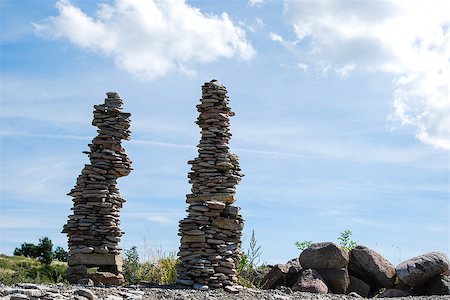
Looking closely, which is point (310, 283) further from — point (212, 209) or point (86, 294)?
point (86, 294)

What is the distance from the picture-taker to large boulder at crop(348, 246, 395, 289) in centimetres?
1683

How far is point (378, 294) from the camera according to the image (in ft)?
55.5

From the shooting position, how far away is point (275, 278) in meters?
16.2

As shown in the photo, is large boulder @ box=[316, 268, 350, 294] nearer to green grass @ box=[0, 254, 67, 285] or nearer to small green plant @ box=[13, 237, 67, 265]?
green grass @ box=[0, 254, 67, 285]

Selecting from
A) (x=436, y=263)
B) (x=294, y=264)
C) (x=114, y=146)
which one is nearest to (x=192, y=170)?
(x=114, y=146)

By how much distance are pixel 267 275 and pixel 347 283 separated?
199 cm

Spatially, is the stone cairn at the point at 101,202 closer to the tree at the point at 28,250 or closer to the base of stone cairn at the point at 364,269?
the base of stone cairn at the point at 364,269

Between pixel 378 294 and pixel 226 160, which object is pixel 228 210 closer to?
pixel 226 160

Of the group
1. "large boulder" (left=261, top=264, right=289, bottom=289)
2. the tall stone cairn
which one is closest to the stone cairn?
the tall stone cairn

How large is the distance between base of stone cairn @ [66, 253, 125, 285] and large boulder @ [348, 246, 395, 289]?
20.0 feet

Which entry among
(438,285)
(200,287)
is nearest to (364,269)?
(438,285)

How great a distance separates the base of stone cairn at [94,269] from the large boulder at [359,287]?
5.83 meters

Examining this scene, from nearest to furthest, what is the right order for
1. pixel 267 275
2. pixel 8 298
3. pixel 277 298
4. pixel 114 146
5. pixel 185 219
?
pixel 8 298 → pixel 277 298 → pixel 185 219 → pixel 114 146 → pixel 267 275

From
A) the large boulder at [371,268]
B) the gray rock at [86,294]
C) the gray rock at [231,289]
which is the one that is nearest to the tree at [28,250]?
the large boulder at [371,268]
